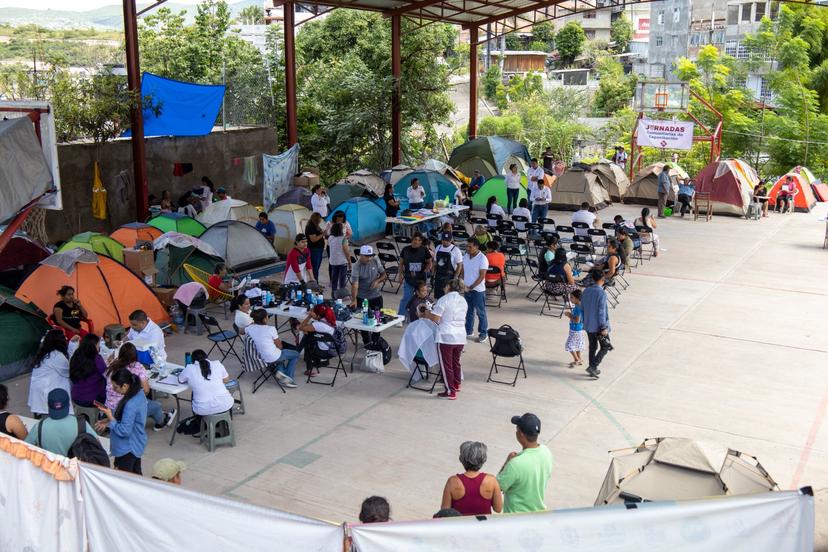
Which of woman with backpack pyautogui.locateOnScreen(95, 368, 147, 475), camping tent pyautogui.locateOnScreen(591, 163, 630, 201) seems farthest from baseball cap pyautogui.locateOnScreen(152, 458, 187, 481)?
camping tent pyautogui.locateOnScreen(591, 163, 630, 201)

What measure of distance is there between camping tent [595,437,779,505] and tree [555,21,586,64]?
7681 centimetres

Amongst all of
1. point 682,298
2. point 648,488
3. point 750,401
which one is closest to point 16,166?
point 648,488

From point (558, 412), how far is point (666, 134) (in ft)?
55.1

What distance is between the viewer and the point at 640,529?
4461 mm

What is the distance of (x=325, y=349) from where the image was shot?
10859 millimetres

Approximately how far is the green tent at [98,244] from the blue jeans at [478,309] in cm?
549

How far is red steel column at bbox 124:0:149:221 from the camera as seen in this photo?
55.8ft

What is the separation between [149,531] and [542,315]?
31.8ft

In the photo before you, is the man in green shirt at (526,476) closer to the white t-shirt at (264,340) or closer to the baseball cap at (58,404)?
the baseball cap at (58,404)

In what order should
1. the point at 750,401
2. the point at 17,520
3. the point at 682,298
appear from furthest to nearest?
the point at 682,298
the point at 750,401
the point at 17,520

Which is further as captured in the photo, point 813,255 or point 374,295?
point 813,255

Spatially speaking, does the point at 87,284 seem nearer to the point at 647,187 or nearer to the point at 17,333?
the point at 17,333

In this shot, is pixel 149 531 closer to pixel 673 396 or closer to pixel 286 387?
pixel 286 387

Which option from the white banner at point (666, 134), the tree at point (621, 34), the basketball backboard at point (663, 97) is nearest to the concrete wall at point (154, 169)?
the white banner at point (666, 134)
